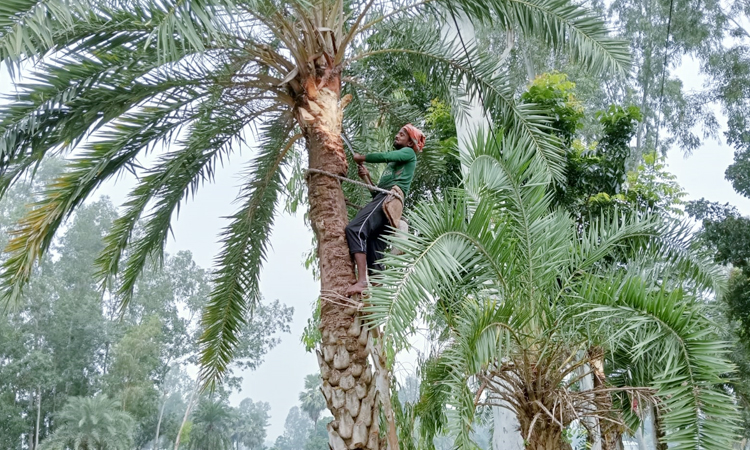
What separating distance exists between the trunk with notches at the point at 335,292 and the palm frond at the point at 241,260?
132cm

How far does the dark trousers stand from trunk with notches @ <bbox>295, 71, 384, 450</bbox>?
93 millimetres

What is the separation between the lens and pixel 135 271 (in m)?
6.07

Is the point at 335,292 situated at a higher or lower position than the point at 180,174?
lower

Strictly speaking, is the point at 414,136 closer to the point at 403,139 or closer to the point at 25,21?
the point at 403,139

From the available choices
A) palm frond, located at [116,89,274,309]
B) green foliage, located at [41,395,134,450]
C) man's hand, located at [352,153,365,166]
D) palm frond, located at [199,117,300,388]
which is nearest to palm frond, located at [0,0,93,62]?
man's hand, located at [352,153,365,166]

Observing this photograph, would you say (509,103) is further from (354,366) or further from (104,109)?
(104,109)

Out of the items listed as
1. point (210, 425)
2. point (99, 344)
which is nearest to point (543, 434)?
point (99, 344)

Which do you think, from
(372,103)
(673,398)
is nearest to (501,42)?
(372,103)

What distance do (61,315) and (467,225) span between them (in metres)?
21.9

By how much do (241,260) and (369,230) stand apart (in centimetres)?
207

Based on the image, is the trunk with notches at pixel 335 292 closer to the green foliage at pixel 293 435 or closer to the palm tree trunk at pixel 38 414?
the palm tree trunk at pixel 38 414

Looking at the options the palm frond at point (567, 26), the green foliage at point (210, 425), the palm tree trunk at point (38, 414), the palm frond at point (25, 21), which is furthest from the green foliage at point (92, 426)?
the palm frond at point (25, 21)

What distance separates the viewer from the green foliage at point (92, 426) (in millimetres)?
20562

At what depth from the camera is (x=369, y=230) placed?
4.50 m
